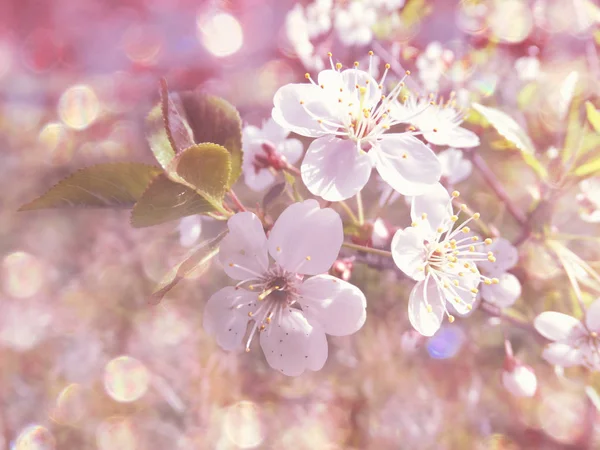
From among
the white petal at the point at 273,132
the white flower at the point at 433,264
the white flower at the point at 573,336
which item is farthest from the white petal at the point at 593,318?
the white petal at the point at 273,132

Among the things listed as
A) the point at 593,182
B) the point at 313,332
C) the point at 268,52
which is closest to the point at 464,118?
the point at 593,182

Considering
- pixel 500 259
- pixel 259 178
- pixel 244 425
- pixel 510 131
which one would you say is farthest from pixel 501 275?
pixel 244 425

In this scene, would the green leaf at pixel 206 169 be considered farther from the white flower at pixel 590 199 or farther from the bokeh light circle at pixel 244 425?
the bokeh light circle at pixel 244 425

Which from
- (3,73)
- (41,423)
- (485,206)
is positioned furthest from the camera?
(3,73)

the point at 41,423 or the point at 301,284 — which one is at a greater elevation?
the point at 301,284

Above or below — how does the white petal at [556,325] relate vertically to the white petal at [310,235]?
below

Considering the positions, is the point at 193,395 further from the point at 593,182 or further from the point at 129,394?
the point at 593,182

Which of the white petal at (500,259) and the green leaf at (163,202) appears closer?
the green leaf at (163,202)
